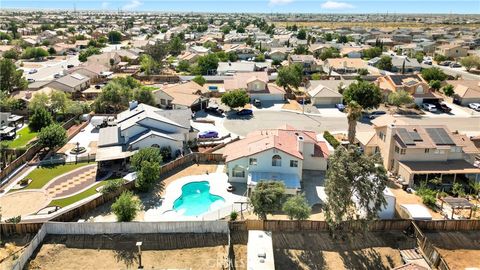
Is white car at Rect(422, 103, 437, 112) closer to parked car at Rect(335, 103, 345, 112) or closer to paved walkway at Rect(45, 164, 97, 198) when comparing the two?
parked car at Rect(335, 103, 345, 112)

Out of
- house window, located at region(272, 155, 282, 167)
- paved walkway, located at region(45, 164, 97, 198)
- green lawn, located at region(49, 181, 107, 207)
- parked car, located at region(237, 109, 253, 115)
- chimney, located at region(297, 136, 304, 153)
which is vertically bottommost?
green lawn, located at region(49, 181, 107, 207)

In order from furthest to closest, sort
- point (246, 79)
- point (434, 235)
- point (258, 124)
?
point (246, 79) → point (258, 124) → point (434, 235)

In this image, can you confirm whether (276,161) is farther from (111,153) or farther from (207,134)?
(111,153)

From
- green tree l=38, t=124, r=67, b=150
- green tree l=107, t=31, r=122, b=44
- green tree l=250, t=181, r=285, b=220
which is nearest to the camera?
green tree l=250, t=181, r=285, b=220

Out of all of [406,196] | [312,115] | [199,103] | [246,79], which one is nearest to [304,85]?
[246,79]

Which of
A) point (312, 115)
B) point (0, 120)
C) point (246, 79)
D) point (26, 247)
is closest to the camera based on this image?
point (26, 247)

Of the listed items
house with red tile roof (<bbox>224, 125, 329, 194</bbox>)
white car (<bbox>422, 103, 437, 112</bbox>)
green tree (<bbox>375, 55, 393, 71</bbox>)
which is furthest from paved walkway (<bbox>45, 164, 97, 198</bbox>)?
green tree (<bbox>375, 55, 393, 71</bbox>)

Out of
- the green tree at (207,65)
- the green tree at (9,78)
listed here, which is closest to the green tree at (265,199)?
the green tree at (9,78)

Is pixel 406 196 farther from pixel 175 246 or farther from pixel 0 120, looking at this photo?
pixel 0 120
